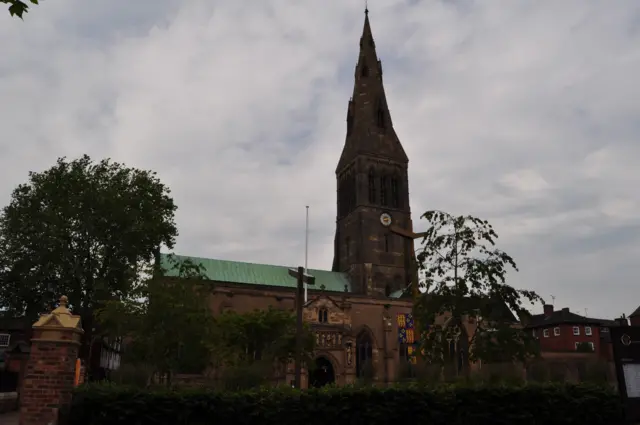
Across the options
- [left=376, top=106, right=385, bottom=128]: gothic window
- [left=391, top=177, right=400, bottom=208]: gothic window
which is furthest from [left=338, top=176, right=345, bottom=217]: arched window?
[left=376, top=106, right=385, bottom=128]: gothic window

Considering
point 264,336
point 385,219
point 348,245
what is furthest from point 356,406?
point 348,245

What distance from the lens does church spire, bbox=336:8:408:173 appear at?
69312 mm

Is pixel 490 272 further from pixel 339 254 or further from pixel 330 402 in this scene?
pixel 339 254

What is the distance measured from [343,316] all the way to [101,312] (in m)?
27.7

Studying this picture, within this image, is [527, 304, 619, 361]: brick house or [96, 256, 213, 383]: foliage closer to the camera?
[96, 256, 213, 383]: foliage

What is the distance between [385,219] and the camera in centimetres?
6581

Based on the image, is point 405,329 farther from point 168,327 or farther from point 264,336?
point 168,327

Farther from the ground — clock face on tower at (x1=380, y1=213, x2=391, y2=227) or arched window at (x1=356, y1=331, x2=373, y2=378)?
clock face on tower at (x1=380, y1=213, x2=391, y2=227)

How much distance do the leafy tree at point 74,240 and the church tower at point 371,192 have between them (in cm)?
3010

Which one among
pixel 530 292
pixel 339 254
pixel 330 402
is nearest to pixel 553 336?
pixel 339 254

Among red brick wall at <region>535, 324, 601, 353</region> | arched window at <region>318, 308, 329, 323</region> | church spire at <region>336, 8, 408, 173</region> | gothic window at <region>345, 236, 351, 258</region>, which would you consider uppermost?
church spire at <region>336, 8, 408, 173</region>

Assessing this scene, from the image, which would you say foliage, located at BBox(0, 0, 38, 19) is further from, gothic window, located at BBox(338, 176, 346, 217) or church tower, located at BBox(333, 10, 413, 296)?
gothic window, located at BBox(338, 176, 346, 217)

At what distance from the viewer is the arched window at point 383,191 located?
222ft

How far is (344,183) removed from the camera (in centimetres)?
7138
